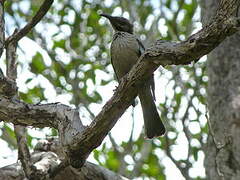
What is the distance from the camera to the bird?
4684 millimetres

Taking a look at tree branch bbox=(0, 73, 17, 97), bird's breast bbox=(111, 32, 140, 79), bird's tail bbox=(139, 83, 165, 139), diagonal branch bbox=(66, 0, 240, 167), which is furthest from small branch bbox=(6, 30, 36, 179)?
bird's breast bbox=(111, 32, 140, 79)

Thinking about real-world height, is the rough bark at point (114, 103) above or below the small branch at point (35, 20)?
below

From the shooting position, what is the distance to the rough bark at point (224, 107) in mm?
4750

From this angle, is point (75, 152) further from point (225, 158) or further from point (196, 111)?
point (196, 111)

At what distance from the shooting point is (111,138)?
22.9ft

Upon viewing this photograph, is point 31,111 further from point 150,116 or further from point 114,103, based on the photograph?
point 150,116

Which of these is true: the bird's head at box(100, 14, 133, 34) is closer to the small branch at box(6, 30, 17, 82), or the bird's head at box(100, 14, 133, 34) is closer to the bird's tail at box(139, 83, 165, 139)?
the bird's tail at box(139, 83, 165, 139)

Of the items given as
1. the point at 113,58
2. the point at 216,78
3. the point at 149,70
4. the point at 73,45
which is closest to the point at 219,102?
the point at 216,78

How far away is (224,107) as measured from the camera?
16.5ft

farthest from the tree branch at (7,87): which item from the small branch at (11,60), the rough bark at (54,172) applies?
the rough bark at (54,172)

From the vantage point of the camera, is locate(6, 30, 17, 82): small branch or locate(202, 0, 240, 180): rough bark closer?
locate(6, 30, 17, 82): small branch

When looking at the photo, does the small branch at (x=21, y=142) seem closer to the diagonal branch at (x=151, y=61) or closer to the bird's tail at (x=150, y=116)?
the diagonal branch at (x=151, y=61)

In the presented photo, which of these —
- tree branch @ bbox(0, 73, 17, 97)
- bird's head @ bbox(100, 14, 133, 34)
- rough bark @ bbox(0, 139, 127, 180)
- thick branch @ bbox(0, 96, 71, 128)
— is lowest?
rough bark @ bbox(0, 139, 127, 180)

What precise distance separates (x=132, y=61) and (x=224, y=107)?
1036 millimetres
